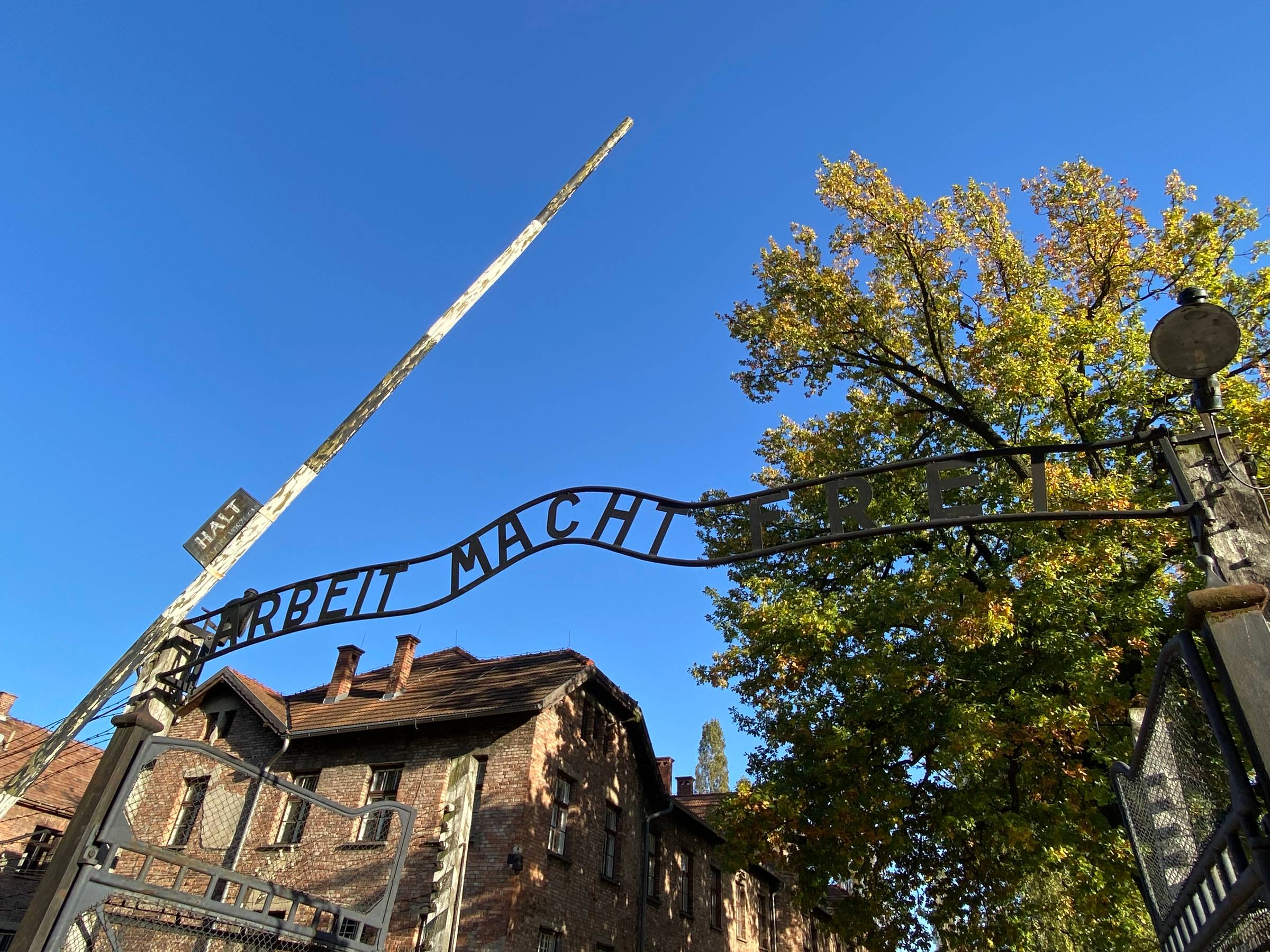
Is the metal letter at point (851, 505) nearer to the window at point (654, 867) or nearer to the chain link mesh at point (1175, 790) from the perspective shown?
the chain link mesh at point (1175, 790)

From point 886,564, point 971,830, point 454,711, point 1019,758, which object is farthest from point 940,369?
point 454,711

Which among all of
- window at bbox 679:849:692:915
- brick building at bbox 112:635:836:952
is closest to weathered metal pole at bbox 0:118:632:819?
brick building at bbox 112:635:836:952

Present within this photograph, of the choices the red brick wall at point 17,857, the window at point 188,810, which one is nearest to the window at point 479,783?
the window at point 188,810

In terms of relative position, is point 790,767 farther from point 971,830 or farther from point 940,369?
point 940,369

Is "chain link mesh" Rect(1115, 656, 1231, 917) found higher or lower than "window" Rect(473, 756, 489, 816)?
lower

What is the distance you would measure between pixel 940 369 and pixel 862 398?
157 centimetres

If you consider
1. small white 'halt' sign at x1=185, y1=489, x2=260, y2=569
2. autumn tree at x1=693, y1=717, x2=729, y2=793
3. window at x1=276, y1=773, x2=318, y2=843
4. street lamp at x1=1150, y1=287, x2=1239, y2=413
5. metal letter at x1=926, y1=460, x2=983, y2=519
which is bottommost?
metal letter at x1=926, y1=460, x2=983, y2=519

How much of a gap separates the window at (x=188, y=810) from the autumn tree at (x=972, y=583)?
14157mm

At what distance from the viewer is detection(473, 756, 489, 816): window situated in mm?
15883

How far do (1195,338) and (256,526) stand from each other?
19.8 ft

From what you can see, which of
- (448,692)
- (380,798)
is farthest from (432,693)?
(380,798)

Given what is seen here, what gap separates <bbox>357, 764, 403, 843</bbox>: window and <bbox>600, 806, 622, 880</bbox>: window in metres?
4.91

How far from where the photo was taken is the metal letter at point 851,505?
4371 mm

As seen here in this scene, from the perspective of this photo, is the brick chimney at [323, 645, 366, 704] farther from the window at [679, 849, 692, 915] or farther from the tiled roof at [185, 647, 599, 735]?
the window at [679, 849, 692, 915]
